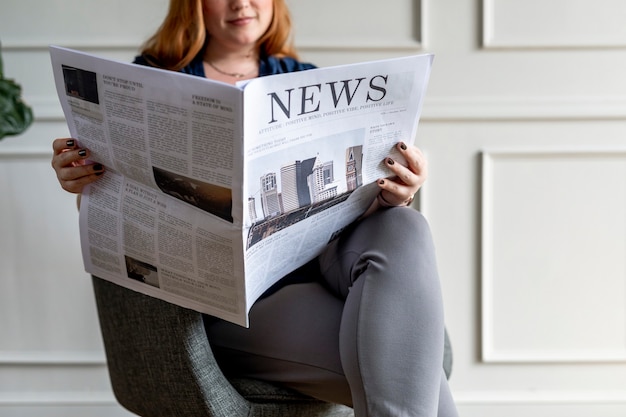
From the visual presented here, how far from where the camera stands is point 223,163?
79 centimetres

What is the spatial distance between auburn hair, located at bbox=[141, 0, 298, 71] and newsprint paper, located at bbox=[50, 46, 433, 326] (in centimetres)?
37

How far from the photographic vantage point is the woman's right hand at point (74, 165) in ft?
3.05

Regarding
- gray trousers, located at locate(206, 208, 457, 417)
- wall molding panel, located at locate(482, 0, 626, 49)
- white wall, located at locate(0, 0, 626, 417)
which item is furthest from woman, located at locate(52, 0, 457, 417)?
wall molding panel, located at locate(482, 0, 626, 49)

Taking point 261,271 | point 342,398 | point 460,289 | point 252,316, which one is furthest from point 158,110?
point 460,289

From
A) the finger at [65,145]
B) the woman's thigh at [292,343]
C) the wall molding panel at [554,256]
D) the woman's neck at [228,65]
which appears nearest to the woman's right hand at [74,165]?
the finger at [65,145]

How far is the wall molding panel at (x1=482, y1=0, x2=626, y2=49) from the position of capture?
157cm

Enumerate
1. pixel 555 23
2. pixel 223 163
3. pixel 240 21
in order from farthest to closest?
pixel 555 23 → pixel 240 21 → pixel 223 163

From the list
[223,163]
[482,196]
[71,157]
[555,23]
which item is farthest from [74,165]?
[555,23]

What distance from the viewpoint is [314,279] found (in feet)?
3.68

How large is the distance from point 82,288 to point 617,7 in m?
1.35

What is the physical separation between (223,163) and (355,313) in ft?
0.87

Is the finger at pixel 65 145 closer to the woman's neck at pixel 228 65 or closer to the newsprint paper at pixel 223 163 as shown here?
the newsprint paper at pixel 223 163

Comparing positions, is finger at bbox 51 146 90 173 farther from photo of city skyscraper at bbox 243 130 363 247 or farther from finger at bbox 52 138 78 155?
photo of city skyscraper at bbox 243 130 363 247

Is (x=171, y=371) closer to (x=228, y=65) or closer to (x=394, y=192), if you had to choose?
(x=394, y=192)
